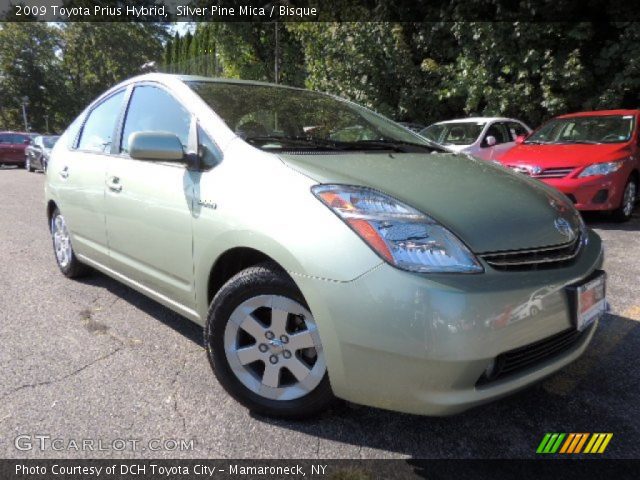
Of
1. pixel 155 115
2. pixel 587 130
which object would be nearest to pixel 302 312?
pixel 155 115

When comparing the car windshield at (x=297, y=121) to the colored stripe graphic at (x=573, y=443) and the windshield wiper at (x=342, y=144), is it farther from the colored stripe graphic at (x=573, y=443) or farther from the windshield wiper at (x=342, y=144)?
the colored stripe graphic at (x=573, y=443)

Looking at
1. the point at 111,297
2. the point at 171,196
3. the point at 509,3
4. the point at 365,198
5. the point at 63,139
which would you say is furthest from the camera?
the point at 509,3

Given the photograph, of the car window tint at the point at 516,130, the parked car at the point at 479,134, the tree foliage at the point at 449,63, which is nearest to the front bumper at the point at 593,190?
the parked car at the point at 479,134

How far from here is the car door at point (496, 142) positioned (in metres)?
8.50

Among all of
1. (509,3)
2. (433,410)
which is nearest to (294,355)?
(433,410)

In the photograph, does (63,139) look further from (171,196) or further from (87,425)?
(87,425)

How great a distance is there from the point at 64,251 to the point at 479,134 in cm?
713

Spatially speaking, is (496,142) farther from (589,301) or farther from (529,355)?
(529,355)

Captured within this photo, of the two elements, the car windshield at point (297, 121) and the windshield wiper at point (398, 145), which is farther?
the windshield wiper at point (398, 145)

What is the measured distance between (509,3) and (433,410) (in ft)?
37.9

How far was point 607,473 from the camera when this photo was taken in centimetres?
184

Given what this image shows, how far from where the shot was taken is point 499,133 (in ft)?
30.1

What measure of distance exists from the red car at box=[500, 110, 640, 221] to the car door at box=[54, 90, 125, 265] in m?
4.86

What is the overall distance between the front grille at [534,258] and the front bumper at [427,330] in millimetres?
41
